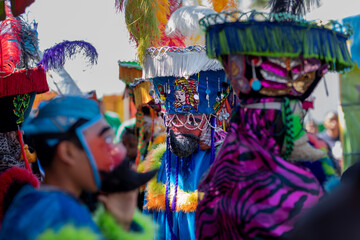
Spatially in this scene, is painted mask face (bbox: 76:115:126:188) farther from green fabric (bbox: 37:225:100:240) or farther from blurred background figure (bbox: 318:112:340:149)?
blurred background figure (bbox: 318:112:340:149)

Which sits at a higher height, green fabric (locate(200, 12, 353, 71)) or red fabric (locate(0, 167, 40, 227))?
green fabric (locate(200, 12, 353, 71))

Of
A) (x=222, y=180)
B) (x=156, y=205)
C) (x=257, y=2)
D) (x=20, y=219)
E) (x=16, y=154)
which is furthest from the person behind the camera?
(x=156, y=205)

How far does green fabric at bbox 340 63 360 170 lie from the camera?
19.0 feet

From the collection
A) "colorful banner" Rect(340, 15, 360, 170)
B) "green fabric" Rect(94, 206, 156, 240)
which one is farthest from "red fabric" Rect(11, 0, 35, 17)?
"colorful banner" Rect(340, 15, 360, 170)

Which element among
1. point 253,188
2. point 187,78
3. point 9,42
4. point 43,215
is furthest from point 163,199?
point 43,215

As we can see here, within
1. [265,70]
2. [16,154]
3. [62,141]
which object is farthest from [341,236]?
[16,154]

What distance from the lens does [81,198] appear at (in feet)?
6.04

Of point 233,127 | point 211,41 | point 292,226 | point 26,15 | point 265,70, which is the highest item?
point 26,15

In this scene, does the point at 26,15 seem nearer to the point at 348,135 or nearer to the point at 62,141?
the point at 62,141

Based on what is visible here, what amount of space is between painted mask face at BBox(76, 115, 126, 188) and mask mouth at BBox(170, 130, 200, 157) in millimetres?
1788

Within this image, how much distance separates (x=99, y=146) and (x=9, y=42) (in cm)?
167

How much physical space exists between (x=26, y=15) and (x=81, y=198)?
186 cm

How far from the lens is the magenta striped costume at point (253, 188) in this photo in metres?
1.95

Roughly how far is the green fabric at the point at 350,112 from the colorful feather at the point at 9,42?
14.1 ft
